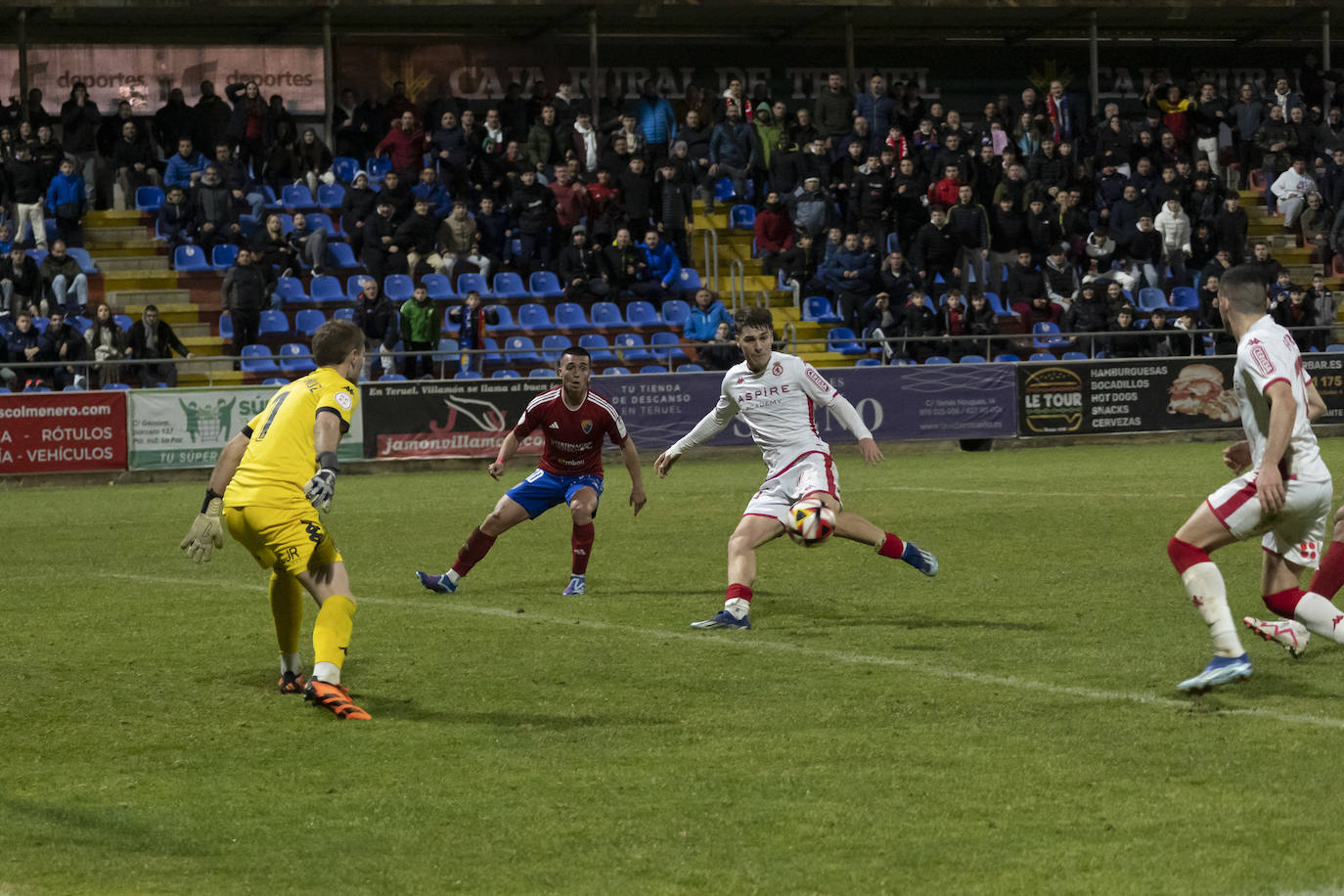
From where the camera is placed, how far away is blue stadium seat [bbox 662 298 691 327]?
27.2m

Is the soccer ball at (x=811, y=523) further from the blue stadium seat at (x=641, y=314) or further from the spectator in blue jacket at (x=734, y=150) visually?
the spectator in blue jacket at (x=734, y=150)

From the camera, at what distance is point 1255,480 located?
6973 mm

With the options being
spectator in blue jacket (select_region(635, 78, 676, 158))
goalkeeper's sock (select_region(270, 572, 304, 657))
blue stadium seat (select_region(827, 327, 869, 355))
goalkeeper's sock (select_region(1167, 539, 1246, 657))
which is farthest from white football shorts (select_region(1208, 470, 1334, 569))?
spectator in blue jacket (select_region(635, 78, 676, 158))

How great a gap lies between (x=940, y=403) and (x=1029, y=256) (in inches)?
150

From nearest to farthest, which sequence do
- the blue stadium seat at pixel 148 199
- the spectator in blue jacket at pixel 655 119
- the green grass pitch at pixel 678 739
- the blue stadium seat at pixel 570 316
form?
the green grass pitch at pixel 678 739
the blue stadium seat at pixel 570 316
the blue stadium seat at pixel 148 199
the spectator in blue jacket at pixel 655 119

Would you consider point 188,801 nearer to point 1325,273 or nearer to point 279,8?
point 279,8

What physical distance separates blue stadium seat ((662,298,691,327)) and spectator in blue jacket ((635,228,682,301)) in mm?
205

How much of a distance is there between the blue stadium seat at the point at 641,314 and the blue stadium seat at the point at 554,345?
112 centimetres

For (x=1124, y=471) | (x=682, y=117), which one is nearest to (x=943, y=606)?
(x=1124, y=471)

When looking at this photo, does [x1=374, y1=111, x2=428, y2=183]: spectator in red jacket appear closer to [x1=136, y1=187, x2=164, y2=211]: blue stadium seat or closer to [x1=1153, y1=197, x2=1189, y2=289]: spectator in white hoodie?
[x1=136, y1=187, x2=164, y2=211]: blue stadium seat

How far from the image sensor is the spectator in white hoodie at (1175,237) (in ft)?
94.1

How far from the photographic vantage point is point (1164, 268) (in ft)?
94.2

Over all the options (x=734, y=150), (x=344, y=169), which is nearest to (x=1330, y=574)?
(x=734, y=150)

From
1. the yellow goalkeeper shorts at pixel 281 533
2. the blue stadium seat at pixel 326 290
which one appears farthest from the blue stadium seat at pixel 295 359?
the yellow goalkeeper shorts at pixel 281 533
